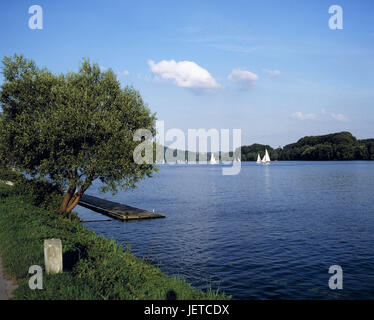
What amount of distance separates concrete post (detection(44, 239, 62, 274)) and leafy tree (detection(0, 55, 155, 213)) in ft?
48.8

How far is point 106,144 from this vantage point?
27.3m

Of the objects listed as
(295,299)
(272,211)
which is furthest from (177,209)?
(295,299)

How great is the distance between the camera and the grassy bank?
11.8m

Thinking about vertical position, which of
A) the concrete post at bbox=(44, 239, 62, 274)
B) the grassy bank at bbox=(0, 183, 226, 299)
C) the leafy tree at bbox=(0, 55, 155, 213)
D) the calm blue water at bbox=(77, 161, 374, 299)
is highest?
the leafy tree at bbox=(0, 55, 155, 213)

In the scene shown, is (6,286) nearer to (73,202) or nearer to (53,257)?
(53,257)

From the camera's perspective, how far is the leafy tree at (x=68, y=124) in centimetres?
2627

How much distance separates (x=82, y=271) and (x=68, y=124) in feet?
50.1

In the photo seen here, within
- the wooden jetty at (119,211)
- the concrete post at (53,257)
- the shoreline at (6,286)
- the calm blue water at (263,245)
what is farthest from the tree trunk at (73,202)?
the concrete post at (53,257)

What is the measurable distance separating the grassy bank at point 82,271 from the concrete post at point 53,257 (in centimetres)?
36

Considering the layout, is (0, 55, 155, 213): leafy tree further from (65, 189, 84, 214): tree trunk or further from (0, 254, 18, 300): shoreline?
(0, 254, 18, 300): shoreline

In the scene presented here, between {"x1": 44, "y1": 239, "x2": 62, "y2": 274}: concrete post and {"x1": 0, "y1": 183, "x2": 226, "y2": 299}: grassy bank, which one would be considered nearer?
{"x1": 0, "y1": 183, "x2": 226, "y2": 299}: grassy bank

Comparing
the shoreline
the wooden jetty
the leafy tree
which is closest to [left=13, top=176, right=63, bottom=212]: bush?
the leafy tree

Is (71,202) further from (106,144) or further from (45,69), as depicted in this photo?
(45,69)

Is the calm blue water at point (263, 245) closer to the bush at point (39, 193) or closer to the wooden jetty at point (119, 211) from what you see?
the wooden jetty at point (119, 211)
